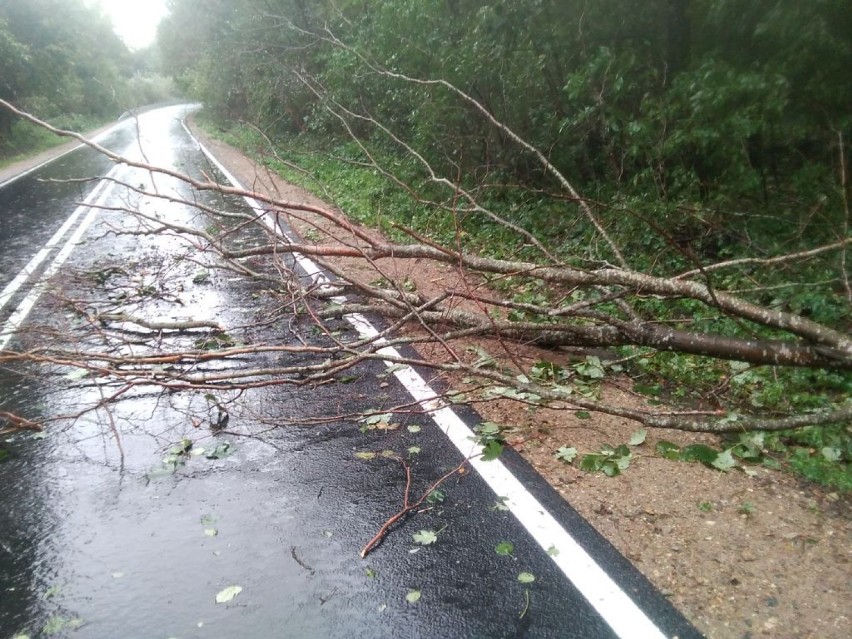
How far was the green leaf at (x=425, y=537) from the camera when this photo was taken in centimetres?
287

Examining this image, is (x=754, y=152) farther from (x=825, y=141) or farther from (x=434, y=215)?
(x=434, y=215)

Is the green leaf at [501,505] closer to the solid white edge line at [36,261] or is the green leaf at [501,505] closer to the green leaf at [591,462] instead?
the green leaf at [591,462]

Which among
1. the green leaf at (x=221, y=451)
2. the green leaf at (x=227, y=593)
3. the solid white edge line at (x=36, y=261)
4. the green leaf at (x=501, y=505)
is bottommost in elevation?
the solid white edge line at (x=36, y=261)

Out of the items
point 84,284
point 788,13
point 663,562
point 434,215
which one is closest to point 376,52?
point 434,215

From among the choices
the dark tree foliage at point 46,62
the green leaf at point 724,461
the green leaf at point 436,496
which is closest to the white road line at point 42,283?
the green leaf at point 436,496

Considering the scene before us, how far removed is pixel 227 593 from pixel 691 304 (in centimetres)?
489

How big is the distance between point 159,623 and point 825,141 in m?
6.72

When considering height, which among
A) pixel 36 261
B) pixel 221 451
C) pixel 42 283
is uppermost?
pixel 221 451

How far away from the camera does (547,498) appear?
314 centimetres

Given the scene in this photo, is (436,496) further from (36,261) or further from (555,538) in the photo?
(36,261)

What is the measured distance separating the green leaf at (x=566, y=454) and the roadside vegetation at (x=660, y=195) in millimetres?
313

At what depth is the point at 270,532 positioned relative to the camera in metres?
2.98

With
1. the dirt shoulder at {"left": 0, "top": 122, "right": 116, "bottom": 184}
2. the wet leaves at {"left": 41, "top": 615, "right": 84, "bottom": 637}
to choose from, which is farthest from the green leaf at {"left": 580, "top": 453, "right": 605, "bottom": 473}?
the dirt shoulder at {"left": 0, "top": 122, "right": 116, "bottom": 184}

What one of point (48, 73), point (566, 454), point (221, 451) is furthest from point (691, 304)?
point (48, 73)
